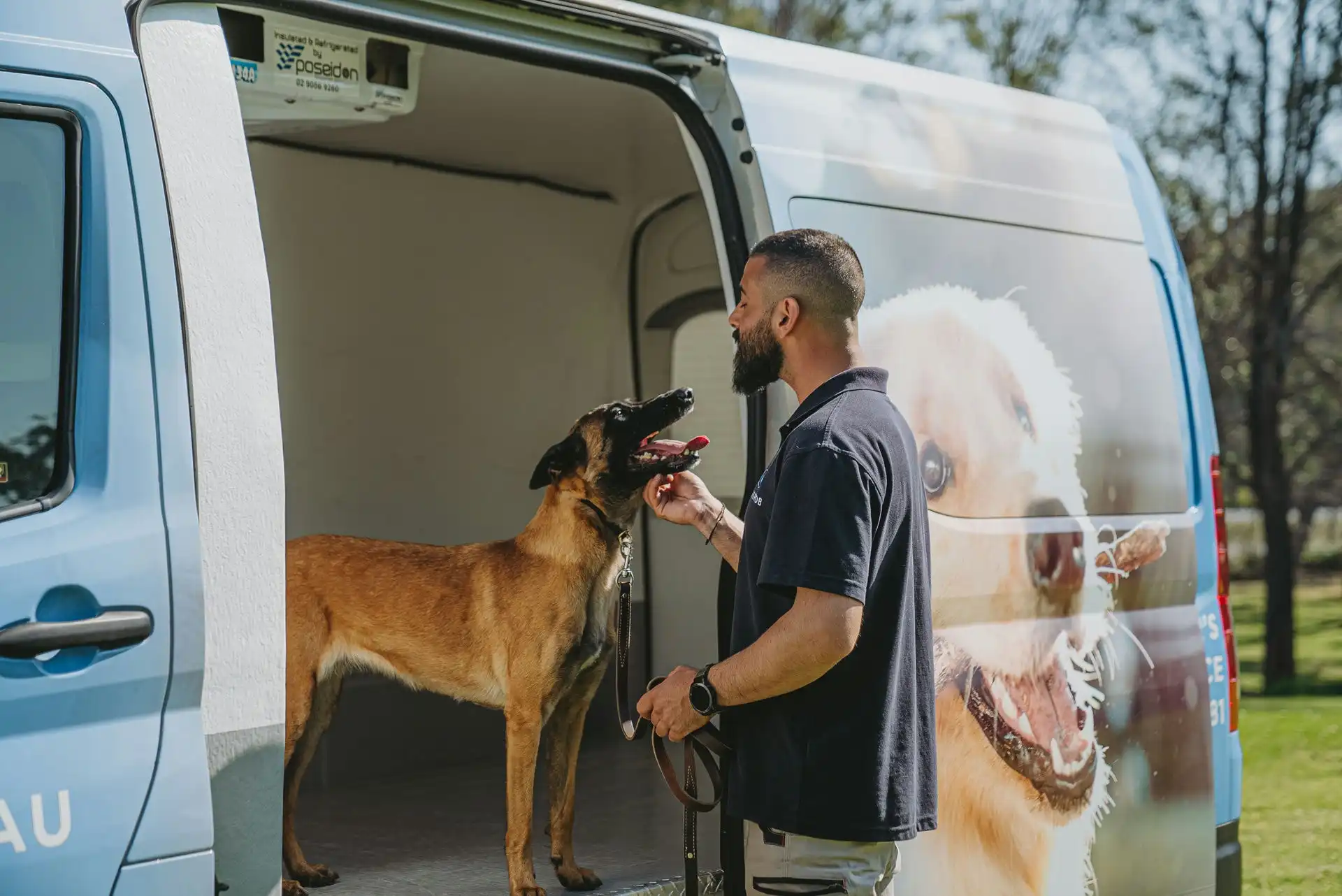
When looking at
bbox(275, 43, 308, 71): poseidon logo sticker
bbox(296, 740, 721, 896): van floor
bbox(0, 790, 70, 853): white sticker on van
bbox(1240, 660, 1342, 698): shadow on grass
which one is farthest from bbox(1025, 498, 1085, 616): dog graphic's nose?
bbox(1240, 660, 1342, 698): shadow on grass

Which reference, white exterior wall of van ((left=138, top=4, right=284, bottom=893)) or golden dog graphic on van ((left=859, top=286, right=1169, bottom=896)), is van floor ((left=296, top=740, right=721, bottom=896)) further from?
white exterior wall of van ((left=138, top=4, right=284, bottom=893))

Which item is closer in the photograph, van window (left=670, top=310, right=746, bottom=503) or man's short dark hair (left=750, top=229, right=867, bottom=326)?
man's short dark hair (left=750, top=229, right=867, bottom=326)

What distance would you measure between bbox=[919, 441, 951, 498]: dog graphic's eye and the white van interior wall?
6.42ft

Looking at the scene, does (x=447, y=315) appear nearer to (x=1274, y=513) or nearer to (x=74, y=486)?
(x=74, y=486)

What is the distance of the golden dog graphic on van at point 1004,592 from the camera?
11.2ft

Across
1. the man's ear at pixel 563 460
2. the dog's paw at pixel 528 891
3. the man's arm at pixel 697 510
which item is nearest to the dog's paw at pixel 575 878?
the dog's paw at pixel 528 891

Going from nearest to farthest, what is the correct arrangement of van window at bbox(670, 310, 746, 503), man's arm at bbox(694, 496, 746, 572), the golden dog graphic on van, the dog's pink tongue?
man's arm at bbox(694, 496, 746, 572) < the golden dog graphic on van < the dog's pink tongue < van window at bbox(670, 310, 746, 503)

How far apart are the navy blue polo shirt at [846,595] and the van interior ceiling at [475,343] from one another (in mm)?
2177

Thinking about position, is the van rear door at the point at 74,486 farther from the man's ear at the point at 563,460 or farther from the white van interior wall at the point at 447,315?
the white van interior wall at the point at 447,315

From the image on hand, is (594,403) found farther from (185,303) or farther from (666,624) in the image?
(185,303)

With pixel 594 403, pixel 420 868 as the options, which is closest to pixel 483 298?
pixel 594 403

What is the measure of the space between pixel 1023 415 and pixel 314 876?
241 cm

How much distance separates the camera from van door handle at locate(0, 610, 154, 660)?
82.5 inches

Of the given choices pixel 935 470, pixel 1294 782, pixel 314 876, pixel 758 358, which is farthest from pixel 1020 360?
pixel 1294 782
